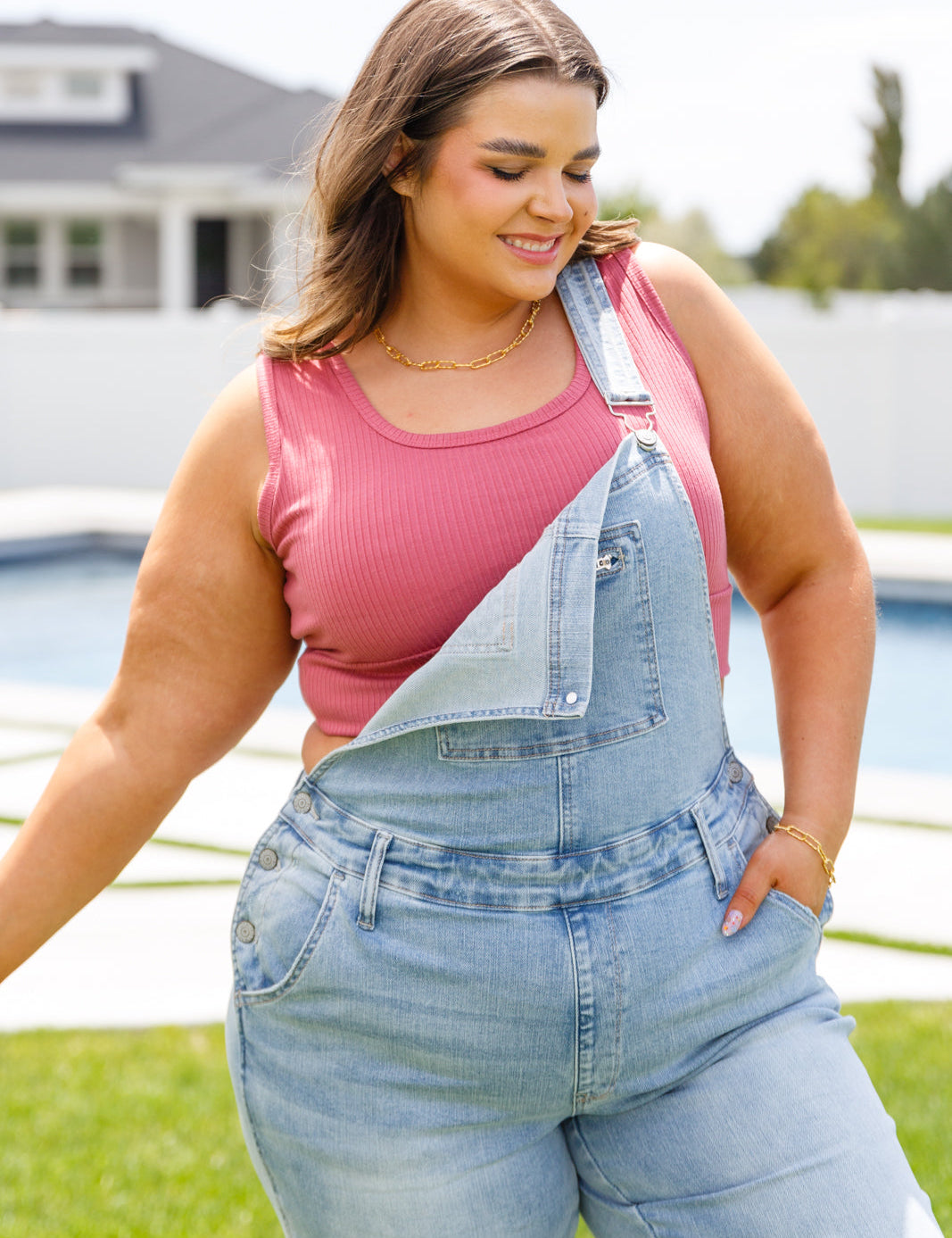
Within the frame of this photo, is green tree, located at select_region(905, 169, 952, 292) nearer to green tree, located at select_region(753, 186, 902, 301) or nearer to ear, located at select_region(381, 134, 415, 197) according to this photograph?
green tree, located at select_region(753, 186, 902, 301)

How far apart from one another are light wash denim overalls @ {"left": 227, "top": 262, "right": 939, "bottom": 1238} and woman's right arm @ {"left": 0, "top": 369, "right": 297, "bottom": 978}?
26cm

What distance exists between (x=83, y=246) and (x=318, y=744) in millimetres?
25245

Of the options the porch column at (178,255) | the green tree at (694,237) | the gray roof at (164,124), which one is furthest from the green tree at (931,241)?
the porch column at (178,255)

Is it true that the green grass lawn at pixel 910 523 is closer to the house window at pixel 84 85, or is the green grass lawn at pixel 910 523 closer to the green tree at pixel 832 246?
the green tree at pixel 832 246

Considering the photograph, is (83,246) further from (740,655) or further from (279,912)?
(279,912)

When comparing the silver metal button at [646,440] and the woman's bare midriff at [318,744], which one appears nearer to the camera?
the silver metal button at [646,440]

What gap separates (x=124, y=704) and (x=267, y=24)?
31783 millimetres

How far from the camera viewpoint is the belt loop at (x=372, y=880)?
4.68 feet

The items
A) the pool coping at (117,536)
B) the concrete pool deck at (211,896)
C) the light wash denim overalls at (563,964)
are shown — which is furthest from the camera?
the pool coping at (117,536)

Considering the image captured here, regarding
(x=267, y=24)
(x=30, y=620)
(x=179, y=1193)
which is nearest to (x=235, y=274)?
(x=267, y=24)

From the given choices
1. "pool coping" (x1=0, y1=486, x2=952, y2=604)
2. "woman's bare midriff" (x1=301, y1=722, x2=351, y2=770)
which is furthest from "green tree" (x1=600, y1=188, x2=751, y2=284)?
"woman's bare midriff" (x1=301, y1=722, x2=351, y2=770)

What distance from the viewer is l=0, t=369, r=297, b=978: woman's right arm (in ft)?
5.22

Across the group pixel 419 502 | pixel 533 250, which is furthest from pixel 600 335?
pixel 419 502

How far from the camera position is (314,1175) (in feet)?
4.81
